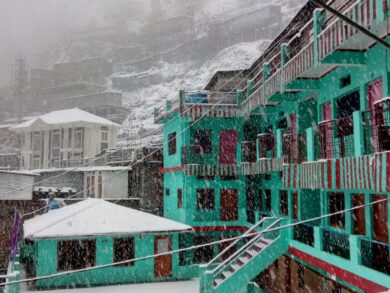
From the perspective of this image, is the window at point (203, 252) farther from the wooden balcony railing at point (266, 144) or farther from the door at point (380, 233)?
the door at point (380, 233)

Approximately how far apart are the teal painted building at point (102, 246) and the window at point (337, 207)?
8752 millimetres

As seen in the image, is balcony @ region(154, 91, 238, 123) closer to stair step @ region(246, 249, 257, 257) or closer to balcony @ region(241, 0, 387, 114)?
balcony @ region(241, 0, 387, 114)

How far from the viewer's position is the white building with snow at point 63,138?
150ft

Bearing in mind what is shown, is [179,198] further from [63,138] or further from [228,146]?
[63,138]

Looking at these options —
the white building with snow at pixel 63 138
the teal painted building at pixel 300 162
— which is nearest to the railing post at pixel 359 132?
the teal painted building at pixel 300 162

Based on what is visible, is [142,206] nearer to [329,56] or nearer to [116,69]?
[329,56]

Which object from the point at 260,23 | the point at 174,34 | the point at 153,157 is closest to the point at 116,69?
the point at 174,34

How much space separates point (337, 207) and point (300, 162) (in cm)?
224

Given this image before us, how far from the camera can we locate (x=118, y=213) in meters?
24.0

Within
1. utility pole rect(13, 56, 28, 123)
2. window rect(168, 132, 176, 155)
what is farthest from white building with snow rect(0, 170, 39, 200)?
utility pole rect(13, 56, 28, 123)

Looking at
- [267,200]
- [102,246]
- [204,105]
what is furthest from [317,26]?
[102,246]

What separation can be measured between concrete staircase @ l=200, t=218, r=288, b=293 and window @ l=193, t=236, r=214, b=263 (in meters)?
6.53

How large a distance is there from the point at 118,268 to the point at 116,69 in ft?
364

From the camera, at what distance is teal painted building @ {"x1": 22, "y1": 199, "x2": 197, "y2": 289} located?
21.3 meters
